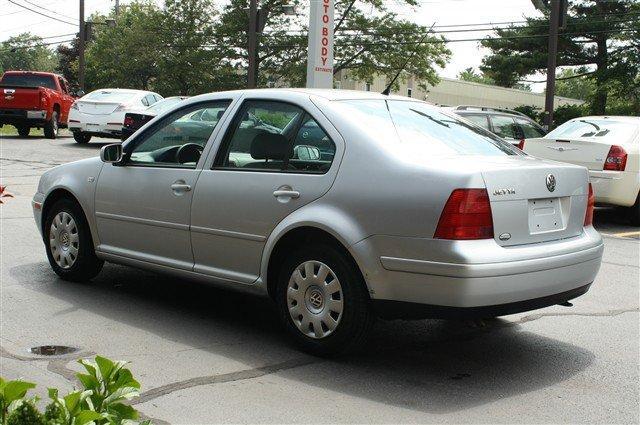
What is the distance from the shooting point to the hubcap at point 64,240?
6.73 metres

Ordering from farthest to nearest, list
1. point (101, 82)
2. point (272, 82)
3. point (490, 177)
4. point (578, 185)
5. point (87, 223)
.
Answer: point (101, 82), point (272, 82), point (87, 223), point (578, 185), point (490, 177)

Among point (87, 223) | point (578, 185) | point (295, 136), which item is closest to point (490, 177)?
point (578, 185)

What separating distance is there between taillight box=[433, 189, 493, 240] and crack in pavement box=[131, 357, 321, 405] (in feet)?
3.75

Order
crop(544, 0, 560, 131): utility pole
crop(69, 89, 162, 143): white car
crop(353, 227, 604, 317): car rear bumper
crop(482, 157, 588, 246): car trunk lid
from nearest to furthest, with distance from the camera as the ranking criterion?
crop(353, 227, 604, 317): car rear bumper → crop(482, 157, 588, 246): car trunk lid → crop(69, 89, 162, 143): white car → crop(544, 0, 560, 131): utility pole

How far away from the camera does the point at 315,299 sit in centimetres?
495

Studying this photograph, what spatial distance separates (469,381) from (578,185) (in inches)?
56.2

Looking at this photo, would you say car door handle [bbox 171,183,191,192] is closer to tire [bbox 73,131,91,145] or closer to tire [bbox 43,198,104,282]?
tire [bbox 43,198,104,282]

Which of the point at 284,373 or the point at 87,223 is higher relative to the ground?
the point at 87,223

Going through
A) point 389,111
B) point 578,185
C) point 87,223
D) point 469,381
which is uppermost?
point 389,111

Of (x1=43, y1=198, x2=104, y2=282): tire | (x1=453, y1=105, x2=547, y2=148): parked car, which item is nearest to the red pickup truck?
(x1=453, y1=105, x2=547, y2=148): parked car

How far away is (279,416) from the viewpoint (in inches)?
159

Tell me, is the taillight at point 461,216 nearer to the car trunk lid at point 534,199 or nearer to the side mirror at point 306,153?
the car trunk lid at point 534,199

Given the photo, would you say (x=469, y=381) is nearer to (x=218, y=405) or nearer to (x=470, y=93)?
(x=218, y=405)

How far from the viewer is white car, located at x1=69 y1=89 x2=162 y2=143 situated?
71.1 ft
